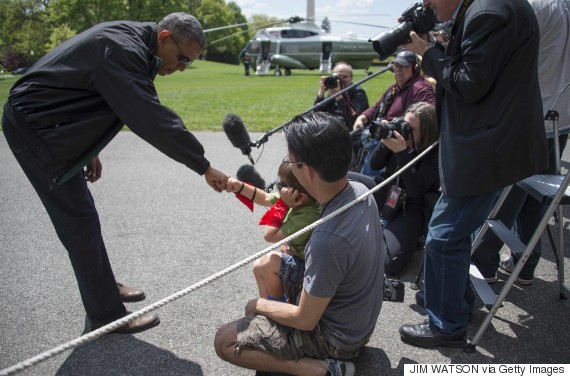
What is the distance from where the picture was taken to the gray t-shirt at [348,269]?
1.88m

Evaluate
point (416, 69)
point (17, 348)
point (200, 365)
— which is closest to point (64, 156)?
point (17, 348)

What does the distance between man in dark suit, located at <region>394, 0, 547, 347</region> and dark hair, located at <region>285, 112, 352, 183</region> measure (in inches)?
27.0

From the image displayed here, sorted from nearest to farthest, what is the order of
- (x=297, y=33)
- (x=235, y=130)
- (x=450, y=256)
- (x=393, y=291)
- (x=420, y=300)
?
(x=450, y=256), (x=393, y=291), (x=420, y=300), (x=235, y=130), (x=297, y=33)

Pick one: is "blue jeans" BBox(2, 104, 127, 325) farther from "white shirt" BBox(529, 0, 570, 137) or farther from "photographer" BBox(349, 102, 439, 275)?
→ "white shirt" BBox(529, 0, 570, 137)

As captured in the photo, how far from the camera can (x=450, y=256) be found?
2.42 metres

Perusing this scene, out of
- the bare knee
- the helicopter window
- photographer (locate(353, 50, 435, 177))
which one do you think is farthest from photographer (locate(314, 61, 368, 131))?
the helicopter window

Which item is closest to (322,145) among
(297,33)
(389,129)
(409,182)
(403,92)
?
(389,129)

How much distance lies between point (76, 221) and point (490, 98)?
7.82 ft

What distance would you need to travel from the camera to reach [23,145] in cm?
242

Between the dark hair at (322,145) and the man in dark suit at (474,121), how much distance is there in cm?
69

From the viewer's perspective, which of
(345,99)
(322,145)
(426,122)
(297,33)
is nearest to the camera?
(322,145)

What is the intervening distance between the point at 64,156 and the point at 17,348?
1.22 m

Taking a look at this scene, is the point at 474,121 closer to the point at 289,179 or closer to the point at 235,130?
the point at 289,179

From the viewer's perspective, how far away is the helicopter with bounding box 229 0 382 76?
126 feet
